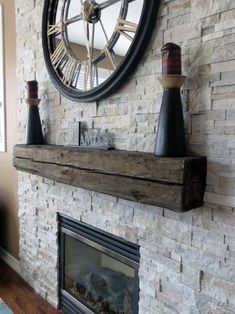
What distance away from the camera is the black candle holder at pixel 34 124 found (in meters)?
2.03

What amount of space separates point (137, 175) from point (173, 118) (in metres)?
0.28

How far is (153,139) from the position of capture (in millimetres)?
1364

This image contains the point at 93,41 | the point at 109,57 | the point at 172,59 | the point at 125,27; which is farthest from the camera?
the point at 93,41

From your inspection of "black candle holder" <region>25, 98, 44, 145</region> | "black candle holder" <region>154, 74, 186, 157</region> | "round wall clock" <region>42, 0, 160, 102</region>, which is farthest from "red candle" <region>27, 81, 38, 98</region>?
"black candle holder" <region>154, 74, 186, 157</region>

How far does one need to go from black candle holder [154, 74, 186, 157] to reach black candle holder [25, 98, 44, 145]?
116 centimetres

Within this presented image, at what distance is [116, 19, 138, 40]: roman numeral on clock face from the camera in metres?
1.39

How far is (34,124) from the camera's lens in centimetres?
205

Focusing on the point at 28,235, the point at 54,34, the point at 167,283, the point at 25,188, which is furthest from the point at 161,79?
A: the point at 28,235

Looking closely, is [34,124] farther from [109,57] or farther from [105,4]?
[105,4]

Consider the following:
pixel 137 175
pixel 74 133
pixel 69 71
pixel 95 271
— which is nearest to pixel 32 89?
pixel 69 71

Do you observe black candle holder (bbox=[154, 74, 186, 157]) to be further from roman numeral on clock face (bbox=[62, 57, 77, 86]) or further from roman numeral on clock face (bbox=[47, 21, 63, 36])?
roman numeral on clock face (bbox=[47, 21, 63, 36])

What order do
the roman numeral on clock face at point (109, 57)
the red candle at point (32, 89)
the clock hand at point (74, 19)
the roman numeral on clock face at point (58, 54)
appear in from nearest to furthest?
1. the roman numeral on clock face at point (109, 57)
2. the clock hand at point (74, 19)
3. the roman numeral on clock face at point (58, 54)
4. the red candle at point (32, 89)

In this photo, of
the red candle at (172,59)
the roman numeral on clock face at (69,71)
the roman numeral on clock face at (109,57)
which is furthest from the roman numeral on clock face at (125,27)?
the roman numeral on clock face at (69,71)

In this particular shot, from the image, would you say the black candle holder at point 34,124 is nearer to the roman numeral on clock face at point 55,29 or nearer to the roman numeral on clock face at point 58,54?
the roman numeral on clock face at point 58,54
